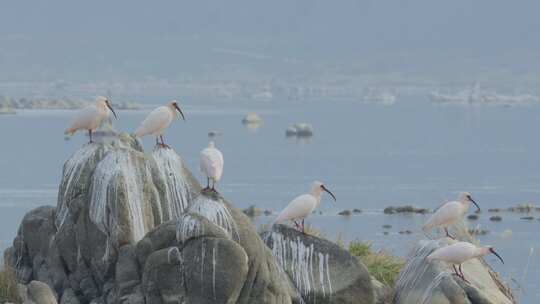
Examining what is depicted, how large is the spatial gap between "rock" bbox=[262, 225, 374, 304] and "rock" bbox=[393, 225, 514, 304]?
0.71 meters

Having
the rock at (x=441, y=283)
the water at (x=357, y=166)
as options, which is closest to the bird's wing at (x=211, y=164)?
the rock at (x=441, y=283)

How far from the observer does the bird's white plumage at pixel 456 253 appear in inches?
812

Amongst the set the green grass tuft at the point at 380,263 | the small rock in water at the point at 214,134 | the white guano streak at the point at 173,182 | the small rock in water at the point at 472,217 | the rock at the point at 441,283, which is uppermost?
the white guano streak at the point at 173,182

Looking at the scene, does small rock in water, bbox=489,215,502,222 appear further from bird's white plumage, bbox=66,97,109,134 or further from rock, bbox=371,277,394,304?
bird's white plumage, bbox=66,97,109,134

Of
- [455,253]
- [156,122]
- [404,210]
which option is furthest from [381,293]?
[404,210]

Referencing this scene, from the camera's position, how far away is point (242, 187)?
63.2 metres

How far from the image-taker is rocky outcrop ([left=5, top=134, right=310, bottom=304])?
1934 centimetres

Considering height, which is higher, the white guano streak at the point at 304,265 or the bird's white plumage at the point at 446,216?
the bird's white plumage at the point at 446,216

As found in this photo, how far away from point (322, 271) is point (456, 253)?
2019 millimetres

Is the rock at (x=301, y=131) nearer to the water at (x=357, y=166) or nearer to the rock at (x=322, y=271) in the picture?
the water at (x=357, y=166)

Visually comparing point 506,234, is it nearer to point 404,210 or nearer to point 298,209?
point 404,210

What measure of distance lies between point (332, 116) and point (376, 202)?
10128 cm

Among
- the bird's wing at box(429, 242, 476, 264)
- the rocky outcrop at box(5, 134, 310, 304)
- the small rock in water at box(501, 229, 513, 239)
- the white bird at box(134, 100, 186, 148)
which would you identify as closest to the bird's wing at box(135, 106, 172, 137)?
the white bird at box(134, 100, 186, 148)

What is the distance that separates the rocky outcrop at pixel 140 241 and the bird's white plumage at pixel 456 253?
217 centimetres
